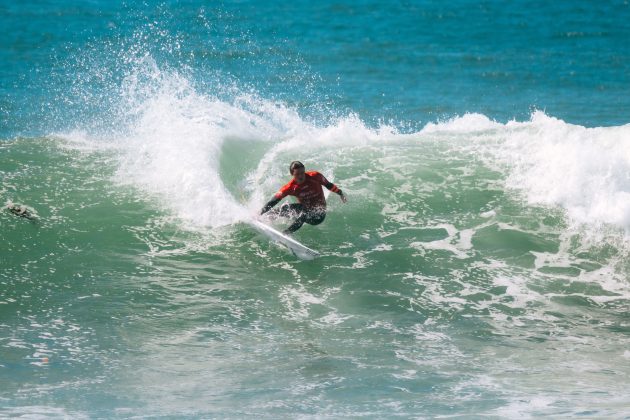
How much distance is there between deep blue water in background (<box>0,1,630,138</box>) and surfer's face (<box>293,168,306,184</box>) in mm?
8532

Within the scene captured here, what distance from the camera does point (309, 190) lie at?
1195cm

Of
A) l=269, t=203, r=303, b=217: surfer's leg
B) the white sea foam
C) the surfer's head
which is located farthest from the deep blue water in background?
the surfer's head

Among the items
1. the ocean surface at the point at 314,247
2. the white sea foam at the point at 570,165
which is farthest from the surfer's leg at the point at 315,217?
the white sea foam at the point at 570,165

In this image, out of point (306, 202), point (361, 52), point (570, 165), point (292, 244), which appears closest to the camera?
point (292, 244)

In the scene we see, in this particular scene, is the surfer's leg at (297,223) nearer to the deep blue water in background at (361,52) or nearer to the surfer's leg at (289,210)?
the surfer's leg at (289,210)

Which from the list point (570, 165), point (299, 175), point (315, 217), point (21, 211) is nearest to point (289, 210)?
point (315, 217)

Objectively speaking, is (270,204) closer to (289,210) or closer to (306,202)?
(289,210)

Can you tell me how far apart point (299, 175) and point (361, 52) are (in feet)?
53.9

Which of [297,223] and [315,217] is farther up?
[315,217]

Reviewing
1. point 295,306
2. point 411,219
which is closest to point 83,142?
point 411,219

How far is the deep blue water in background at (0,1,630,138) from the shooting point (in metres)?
22.3

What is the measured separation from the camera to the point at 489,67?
86.5 ft

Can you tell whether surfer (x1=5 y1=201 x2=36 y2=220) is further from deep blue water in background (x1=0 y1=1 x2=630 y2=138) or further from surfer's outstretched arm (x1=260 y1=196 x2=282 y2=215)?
deep blue water in background (x1=0 y1=1 x2=630 y2=138)

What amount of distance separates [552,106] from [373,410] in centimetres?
1668
